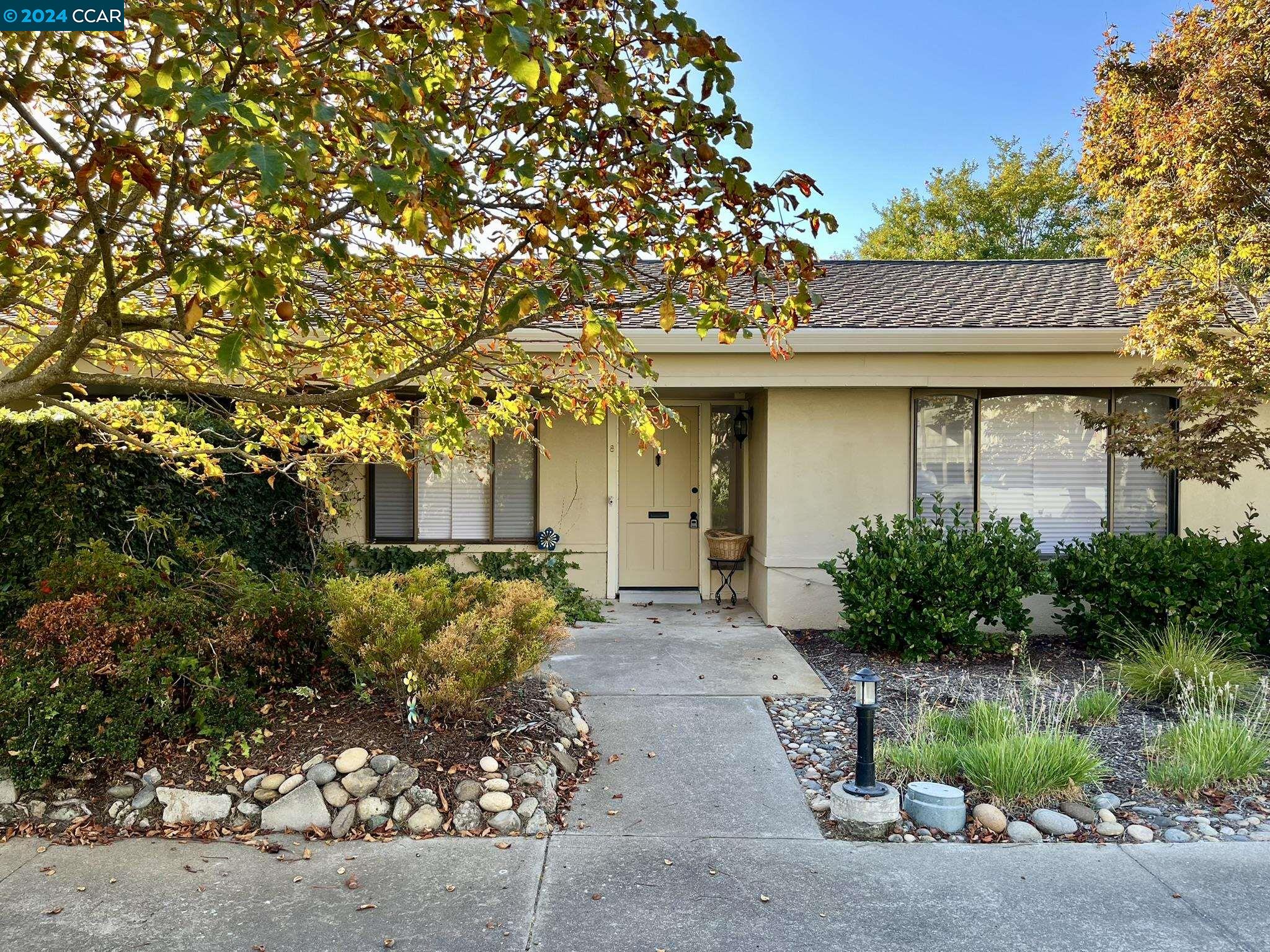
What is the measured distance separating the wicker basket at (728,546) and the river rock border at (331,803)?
18.5 feet

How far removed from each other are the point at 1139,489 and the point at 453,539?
24.3 ft

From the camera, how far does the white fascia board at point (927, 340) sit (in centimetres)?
784

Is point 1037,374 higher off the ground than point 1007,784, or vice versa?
point 1037,374

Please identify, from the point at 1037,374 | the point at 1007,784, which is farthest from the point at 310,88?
the point at 1037,374

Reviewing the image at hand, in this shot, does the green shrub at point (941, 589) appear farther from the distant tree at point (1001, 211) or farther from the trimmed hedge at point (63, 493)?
the distant tree at point (1001, 211)

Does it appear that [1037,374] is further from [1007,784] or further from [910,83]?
[910,83]

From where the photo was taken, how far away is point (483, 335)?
338 centimetres

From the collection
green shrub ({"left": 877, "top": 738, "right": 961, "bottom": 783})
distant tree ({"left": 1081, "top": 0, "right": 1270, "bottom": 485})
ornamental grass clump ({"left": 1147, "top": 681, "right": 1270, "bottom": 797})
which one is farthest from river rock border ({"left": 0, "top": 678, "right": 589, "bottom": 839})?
distant tree ({"left": 1081, "top": 0, "right": 1270, "bottom": 485})

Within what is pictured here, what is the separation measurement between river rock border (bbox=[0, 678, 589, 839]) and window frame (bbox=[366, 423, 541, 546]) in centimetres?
533

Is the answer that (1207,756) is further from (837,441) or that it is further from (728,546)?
(728,546)

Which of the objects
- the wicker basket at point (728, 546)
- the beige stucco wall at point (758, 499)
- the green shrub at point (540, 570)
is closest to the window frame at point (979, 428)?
the beige stucco wall at point (758, 499)

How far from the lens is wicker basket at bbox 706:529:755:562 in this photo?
9602 millimetres

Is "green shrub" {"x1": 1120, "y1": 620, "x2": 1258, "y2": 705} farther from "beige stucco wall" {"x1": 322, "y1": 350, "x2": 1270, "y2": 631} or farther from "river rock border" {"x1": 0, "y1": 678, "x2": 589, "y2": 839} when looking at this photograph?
"river rock border" {"x1": 0, "y1": 678, "x2": 589, "y2": 839}

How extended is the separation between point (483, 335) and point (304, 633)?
2700 millimetres
